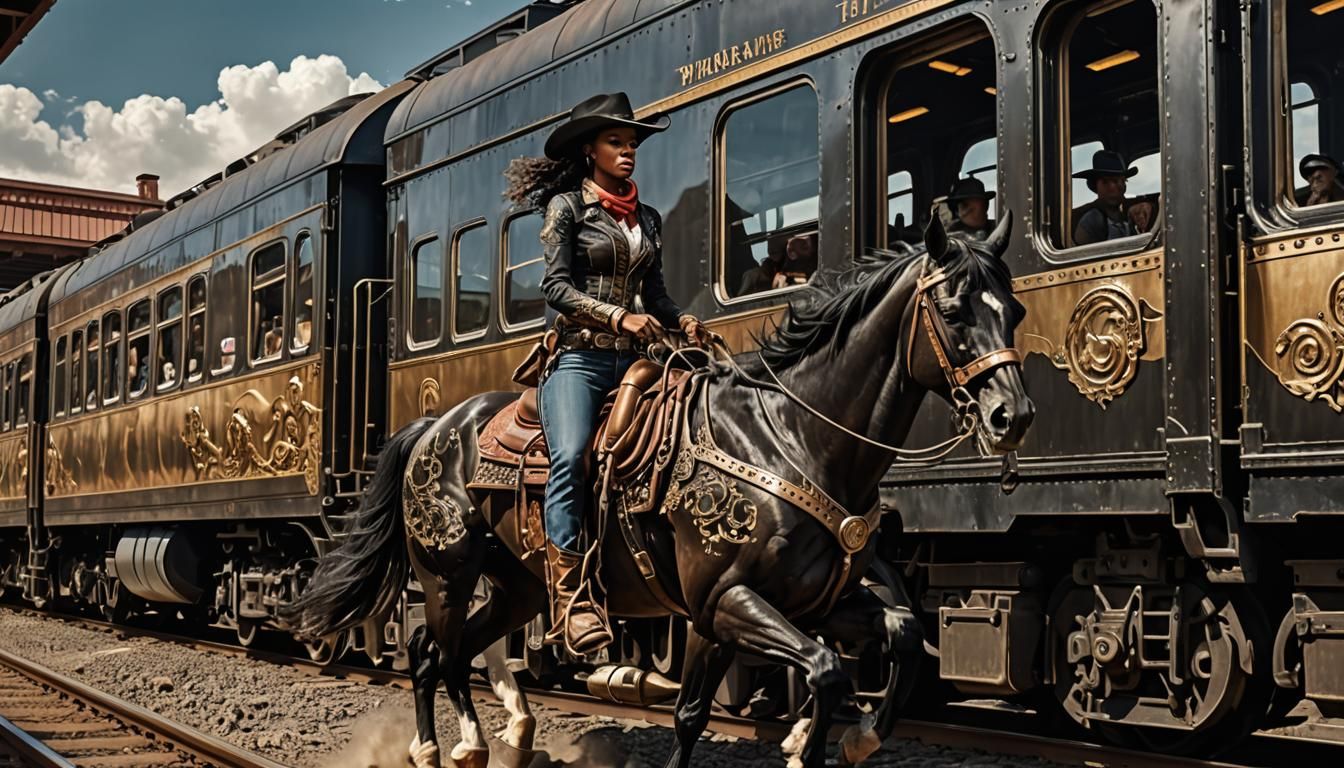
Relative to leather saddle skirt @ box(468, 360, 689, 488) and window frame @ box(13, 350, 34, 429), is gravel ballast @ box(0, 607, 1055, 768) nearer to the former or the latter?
leather saddle skirt @ box(468, 360, 689, 488)

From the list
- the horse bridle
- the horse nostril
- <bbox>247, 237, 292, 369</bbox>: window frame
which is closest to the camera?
the horse nostril

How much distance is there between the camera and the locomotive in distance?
6227 millimetres

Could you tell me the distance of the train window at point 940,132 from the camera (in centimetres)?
756

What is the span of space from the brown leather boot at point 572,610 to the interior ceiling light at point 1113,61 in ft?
10.7

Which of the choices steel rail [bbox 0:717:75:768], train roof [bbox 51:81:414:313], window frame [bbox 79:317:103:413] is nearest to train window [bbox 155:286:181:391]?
train roof [bbox 51:81:414:313]

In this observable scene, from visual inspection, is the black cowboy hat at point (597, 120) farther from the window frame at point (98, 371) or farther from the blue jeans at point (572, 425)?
the window frame at point (98, 371)

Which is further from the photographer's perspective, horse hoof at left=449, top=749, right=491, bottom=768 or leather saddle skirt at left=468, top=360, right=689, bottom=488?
horse hoof at left=449, top=749, right=491, bottom=768

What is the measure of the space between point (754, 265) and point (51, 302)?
609 inches

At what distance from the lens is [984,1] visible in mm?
7273

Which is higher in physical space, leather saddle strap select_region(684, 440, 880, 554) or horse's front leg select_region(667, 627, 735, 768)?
leather saddle strap select_region(684, 440, 880, 554)

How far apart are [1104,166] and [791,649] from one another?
3138mm

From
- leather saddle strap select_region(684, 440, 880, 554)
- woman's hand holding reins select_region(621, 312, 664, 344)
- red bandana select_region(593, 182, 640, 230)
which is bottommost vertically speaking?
leather saddle strap select_region(684, 440, 880, 554)

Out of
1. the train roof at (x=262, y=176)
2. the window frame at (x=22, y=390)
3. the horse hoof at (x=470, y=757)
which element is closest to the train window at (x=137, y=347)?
the train roof at (x=262, y=176)

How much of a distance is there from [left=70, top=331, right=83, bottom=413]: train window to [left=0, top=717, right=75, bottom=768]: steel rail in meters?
9.67
